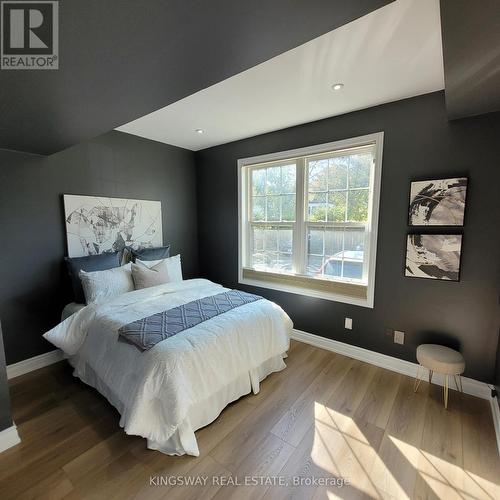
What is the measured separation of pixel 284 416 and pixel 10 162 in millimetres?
3224

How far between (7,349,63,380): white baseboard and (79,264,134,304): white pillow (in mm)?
810

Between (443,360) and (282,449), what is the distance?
1403 millimetres

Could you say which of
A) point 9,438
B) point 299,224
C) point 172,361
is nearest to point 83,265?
point 9,438

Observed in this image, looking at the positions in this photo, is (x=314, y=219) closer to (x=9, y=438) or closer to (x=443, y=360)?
(x=443, y=360)

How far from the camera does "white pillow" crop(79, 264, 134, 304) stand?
239cm

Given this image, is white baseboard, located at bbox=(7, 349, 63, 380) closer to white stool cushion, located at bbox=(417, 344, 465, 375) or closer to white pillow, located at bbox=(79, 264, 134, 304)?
white pillow, located at bbox=(79, 264, 134, 304)

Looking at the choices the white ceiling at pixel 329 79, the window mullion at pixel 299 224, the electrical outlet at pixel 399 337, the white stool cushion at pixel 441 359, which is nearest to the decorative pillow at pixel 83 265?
the white ceiling at pixel 329 79

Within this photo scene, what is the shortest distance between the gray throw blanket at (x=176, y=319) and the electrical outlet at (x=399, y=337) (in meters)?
1.39

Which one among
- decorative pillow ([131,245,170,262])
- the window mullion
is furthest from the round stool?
decorative pillow ([131,245,170,262])

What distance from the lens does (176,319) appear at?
1.96 metres

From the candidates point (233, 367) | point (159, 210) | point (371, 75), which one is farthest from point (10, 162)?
point (371, 75)

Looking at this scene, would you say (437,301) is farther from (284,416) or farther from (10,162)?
(10,162)

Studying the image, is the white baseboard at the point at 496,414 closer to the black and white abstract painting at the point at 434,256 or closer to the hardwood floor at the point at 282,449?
the hardwood floor at the point at 282,449

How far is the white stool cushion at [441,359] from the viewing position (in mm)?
1915
